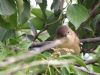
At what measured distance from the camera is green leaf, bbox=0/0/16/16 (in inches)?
68.9

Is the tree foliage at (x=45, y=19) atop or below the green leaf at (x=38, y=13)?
below

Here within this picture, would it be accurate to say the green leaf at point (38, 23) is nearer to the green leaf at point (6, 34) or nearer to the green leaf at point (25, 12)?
the green leaf at point (6, 34)

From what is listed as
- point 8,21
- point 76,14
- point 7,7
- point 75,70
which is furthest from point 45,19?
point 75,70

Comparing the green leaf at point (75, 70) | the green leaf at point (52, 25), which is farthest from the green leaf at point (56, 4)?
the green leaf at point (75, 70)

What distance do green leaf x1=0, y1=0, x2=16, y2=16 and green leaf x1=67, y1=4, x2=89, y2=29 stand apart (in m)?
0.36

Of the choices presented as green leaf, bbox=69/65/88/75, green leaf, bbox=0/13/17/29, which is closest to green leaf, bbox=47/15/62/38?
green leaf, bbox=0/13/17/29

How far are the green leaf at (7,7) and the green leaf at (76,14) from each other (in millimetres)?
364

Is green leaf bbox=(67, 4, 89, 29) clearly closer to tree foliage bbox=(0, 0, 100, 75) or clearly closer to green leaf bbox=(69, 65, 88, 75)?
tree foliage bbox=(0, 0, 100, 75)

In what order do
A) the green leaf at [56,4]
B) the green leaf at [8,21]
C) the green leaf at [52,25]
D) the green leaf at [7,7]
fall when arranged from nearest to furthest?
1. the green leaf at [7,7]
2. the green leaf at [8,21]
3. the green leaf at [56,4]
4. the green leaf at [52,25]

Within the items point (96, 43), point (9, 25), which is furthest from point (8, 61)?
point (96, 43)

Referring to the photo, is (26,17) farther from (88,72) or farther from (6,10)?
(88,72)

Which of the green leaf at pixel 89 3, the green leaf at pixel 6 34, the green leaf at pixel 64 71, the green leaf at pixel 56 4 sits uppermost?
the green leaf at pixel 89 3

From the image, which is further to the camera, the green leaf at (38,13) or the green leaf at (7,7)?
the green leaf at (38,13)

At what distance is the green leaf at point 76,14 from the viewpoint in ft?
6.46
